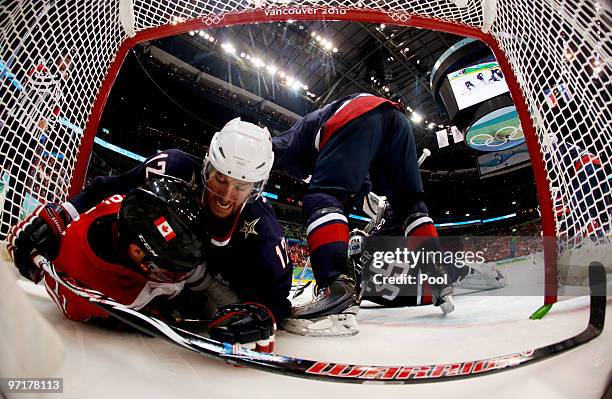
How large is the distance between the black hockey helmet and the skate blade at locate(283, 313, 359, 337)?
1.24 ft

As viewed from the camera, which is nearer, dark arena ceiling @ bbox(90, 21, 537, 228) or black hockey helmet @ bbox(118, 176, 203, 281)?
black hockey helmet @ bbox(118, 176, 203, 281)

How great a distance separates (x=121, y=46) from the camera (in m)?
1.51

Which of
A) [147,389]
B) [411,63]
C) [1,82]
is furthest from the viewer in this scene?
[411,63]

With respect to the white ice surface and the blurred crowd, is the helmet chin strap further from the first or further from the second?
the blurred crowd

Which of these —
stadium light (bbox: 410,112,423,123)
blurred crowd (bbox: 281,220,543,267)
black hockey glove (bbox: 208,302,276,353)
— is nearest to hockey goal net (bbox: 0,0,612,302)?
black hockey glove (bbox: 208,302,276,353)

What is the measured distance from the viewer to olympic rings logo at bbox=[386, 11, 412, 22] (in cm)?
135

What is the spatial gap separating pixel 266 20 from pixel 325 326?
1191 millimetres

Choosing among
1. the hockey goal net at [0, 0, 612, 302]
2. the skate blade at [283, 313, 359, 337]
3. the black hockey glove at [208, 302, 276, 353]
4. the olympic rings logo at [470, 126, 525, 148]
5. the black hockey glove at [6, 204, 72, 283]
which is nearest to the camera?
the black hockey glove at [208, 302, 276, 353]

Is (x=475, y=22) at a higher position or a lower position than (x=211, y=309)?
higher

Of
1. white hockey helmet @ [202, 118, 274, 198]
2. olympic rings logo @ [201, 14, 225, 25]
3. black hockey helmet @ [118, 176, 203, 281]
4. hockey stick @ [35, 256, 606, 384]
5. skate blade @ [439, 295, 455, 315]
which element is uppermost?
olympic rings logo @ [201, 14, 225, 25]

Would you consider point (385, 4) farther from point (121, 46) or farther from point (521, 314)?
point (521, 314)

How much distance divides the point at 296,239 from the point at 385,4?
25.5 ft

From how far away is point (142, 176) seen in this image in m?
1.06

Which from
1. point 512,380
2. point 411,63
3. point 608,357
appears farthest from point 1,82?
point 411,63
